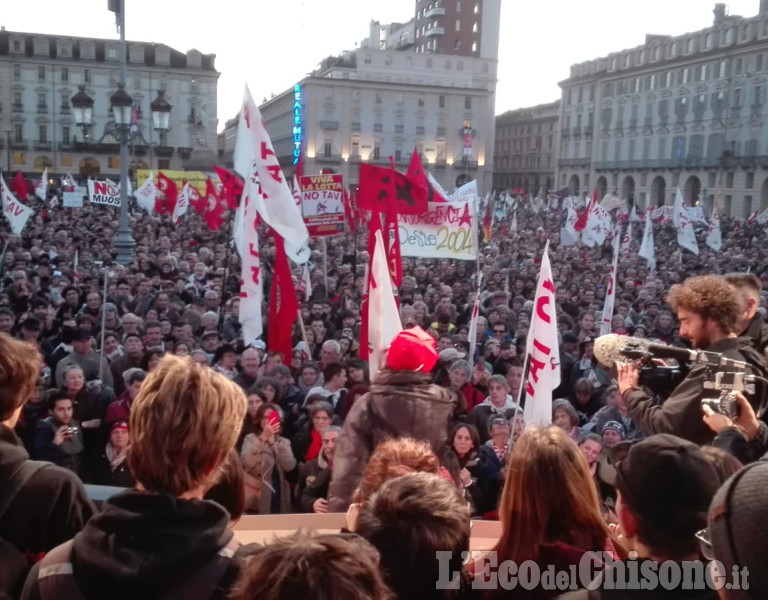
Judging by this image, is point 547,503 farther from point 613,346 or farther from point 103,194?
point 103,194

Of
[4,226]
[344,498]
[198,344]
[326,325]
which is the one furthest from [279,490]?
[4,226]

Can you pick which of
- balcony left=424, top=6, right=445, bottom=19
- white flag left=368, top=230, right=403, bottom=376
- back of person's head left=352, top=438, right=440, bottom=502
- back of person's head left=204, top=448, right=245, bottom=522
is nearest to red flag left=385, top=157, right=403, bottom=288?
white flag left=368, top=230, right=403, bottom=376

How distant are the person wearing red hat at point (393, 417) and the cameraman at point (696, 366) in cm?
80

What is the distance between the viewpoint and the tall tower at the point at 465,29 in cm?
7875

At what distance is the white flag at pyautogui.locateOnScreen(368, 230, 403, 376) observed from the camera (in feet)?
19.8

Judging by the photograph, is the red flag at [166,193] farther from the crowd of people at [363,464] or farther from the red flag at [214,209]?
the crowd of people at [363,464]

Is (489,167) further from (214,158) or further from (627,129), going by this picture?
(214,158)

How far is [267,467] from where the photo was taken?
4.59 m

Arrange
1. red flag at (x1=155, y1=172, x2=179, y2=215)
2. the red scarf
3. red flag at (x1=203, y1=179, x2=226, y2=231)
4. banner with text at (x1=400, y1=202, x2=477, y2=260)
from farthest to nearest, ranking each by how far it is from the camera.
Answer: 1. red flag at (x1=155, y1=172, x2=179, y2=215)
2. red flag at (x1=203, y1=179, x2=226, y2=231)
3. banner with text at (x1=400, y1=202, x2=477, y2=260)
4. the red scarf

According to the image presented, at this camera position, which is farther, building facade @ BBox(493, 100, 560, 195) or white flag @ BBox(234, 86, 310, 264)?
building facade @ BBox(493, 100, 560, 195)

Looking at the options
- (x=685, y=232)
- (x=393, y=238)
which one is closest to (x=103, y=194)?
(x=393, y=238)

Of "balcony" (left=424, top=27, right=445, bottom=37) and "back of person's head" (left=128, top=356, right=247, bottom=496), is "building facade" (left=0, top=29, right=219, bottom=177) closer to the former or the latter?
"balcony" (left=424, top=27, right=445, bottom=37)

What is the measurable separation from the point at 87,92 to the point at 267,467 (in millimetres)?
72893

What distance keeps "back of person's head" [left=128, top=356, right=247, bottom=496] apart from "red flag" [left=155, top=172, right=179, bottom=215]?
22.6m
